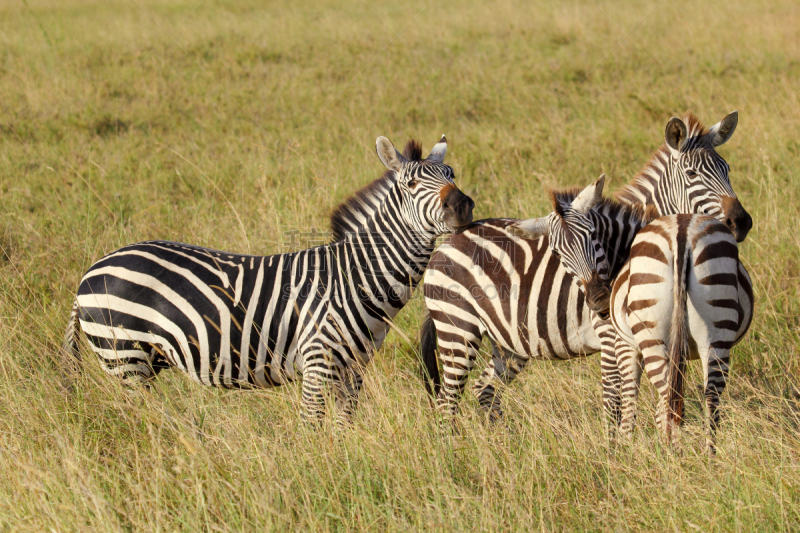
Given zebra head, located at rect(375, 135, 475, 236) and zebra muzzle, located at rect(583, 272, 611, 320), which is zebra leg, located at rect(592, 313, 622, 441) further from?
zebra head, located at rect(375, 135, 475, 236)

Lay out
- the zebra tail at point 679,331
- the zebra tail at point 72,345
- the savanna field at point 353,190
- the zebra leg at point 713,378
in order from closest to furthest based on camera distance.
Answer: the savanna field at point 353,190 → the zebra tail at point 679,331 → the zebra leg at point 713,378 → the zebra tail at point 72,345

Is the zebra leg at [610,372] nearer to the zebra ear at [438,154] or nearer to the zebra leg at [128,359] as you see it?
the zebra ear at [438,154]

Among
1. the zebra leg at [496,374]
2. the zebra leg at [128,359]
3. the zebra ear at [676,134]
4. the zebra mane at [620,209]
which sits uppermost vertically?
the zebra ear at [676,134]

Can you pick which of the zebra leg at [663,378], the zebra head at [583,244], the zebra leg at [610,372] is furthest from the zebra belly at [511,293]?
the zebra leg at [663,378]

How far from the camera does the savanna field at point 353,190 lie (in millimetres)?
2910

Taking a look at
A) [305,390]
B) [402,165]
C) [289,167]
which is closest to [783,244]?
[402,165]

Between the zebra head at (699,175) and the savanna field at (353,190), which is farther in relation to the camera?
the zebra head at (699,175)

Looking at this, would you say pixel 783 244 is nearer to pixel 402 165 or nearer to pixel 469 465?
pixel 402 165

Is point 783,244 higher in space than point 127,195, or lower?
lower

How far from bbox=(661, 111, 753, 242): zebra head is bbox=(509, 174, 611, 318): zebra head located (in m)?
1.02

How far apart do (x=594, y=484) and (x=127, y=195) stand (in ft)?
21.4

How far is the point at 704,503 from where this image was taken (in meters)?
2.74

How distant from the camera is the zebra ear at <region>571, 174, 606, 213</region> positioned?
3658mm

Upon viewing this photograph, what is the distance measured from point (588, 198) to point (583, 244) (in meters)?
0.32
